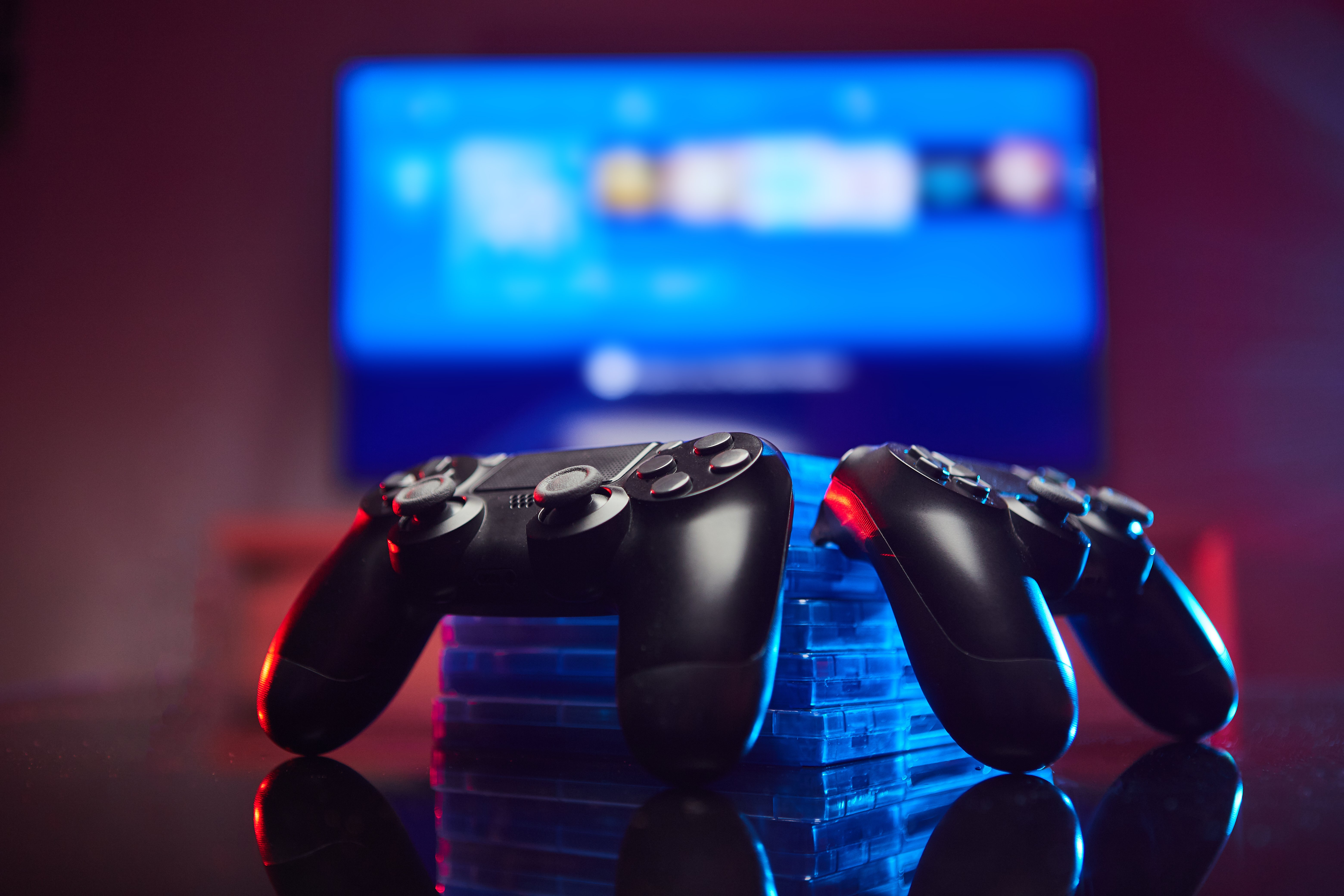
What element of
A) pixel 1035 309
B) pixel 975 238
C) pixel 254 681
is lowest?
pixel 254 681

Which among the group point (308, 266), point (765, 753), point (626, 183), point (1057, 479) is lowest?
point (765, 753)

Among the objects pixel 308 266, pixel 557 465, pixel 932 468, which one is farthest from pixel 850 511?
pixel 308 266

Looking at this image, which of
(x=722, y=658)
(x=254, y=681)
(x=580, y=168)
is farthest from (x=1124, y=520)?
(x=580, y=168)

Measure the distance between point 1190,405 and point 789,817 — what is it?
166cm

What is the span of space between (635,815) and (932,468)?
0.20 m

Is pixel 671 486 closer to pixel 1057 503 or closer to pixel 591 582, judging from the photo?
pixel 591 582

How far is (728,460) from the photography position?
0.39 metres

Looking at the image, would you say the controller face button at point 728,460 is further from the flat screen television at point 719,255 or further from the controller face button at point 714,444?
the flat screen television at point 719,255

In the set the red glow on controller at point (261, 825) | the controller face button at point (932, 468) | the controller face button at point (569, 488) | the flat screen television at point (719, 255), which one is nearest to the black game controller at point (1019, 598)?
the controller face button at point (932, 468)

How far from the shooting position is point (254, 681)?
3.84 feet

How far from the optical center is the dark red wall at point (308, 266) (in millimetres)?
1654

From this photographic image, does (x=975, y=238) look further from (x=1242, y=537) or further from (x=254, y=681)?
(x=254, y=681)

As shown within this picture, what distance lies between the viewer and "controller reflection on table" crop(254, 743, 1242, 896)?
221 millimetres

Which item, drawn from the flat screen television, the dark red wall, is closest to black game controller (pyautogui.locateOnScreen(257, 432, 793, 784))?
the flat screen television
